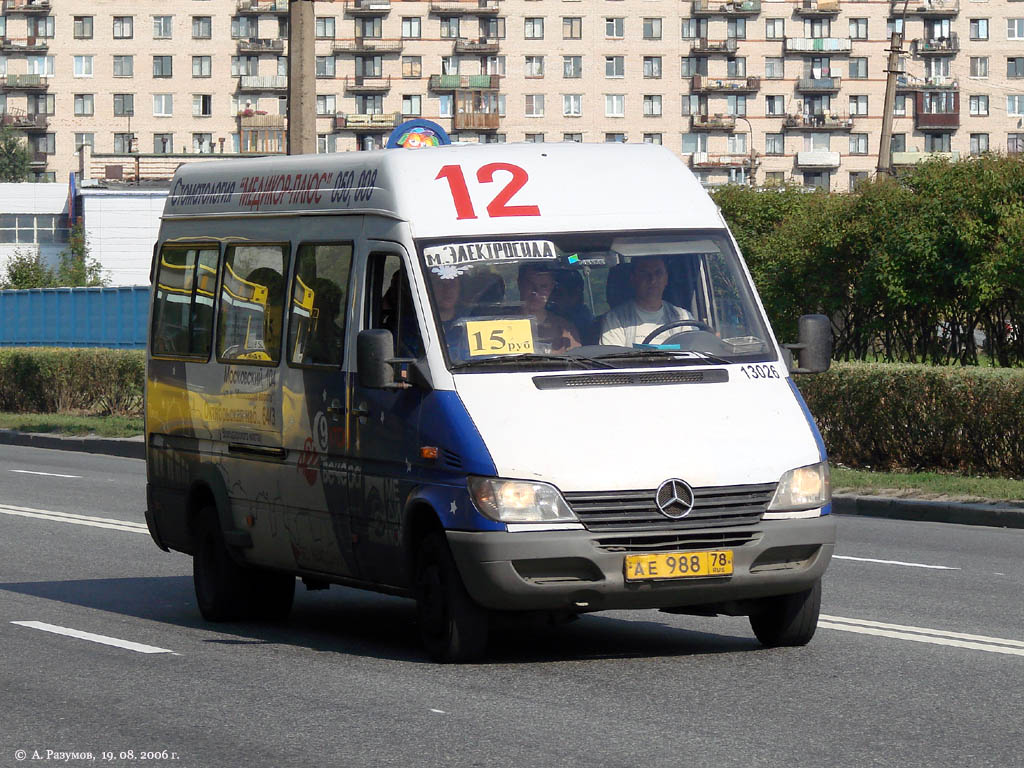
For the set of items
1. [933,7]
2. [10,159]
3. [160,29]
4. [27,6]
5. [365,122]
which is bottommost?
[10,159]

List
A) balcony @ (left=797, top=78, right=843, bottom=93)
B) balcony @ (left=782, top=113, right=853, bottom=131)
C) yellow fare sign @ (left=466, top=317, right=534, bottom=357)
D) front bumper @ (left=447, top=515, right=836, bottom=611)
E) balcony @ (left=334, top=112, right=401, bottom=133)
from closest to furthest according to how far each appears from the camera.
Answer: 1. front bumper @ (left=447, top=515, right=836, bottom=611)
2. yellow fare sign @ (left=466, top=317, right=534, bottom=357)
3. balcony @ (left=334, top=112, right=401, bottom=133)
4. balcony @ (left=797, top=78, right=843, bottom=93)
5. balcony @ (left=782, top=113, right=853, bottom=131)

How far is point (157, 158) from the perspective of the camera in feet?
344

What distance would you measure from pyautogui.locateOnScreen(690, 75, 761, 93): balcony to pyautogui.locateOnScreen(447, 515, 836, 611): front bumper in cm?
12721

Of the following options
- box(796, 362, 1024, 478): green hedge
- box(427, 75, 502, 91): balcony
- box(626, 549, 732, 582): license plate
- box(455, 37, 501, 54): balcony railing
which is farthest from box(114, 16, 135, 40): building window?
box(626, 549, 732, 582): license plate

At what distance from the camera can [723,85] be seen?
13425 cm

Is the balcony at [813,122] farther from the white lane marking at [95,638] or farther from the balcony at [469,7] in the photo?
the white lane marking at [95,638]

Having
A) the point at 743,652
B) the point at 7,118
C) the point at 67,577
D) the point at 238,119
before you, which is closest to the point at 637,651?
the point at 743,652

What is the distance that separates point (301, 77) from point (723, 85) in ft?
370

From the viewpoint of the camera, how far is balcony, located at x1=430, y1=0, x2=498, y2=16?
132m

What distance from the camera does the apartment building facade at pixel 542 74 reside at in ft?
435

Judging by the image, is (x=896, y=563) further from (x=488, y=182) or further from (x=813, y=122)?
(x=813, y=122)

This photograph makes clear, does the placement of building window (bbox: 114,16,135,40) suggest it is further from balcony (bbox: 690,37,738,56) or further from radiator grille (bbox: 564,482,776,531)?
radiator grille (bbox: 564,482,776,531)

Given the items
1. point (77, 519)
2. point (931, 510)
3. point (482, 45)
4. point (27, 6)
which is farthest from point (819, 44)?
point (77, 519)

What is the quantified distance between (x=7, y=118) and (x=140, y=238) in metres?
48.8
